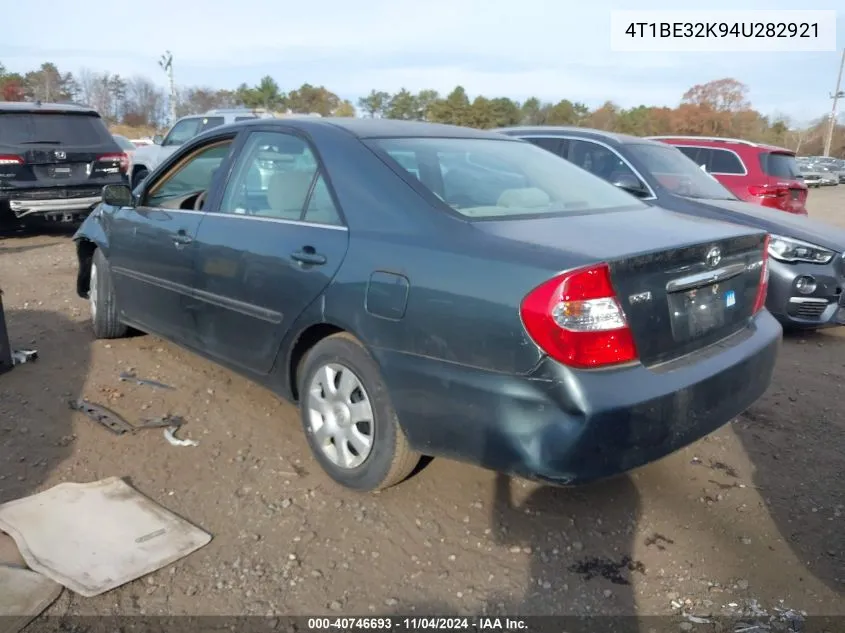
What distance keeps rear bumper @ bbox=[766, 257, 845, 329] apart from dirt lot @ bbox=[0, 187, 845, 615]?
4.84ft

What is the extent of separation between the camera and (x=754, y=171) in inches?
351

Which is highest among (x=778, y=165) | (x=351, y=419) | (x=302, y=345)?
(x=778, y=165)

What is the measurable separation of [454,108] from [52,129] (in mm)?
49411

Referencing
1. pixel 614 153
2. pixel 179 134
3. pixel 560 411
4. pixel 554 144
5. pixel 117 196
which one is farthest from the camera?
pixel 179 134

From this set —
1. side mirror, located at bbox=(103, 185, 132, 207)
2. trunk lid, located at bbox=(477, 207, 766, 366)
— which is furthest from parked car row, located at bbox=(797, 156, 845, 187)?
side mirror, located at bbox=(103, 185, 132, 207)

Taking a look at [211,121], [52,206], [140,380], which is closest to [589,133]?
[140,380]

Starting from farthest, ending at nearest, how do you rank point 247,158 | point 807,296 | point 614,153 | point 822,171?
point 822,171, point 614,153, point 807,296, point 247,158

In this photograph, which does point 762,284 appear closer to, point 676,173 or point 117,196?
point 676,173

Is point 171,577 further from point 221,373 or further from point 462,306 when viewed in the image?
point 221,373

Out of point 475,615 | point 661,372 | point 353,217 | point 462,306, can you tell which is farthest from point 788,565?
point 353,217

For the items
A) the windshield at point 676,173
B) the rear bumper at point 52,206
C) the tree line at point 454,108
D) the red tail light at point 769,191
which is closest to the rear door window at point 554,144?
the windshield at point 676,173

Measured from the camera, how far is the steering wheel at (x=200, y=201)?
4027 millimetres

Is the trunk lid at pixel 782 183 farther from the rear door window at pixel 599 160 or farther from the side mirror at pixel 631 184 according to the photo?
the side mirror at pixel 631 184

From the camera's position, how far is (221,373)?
457 centimetres
